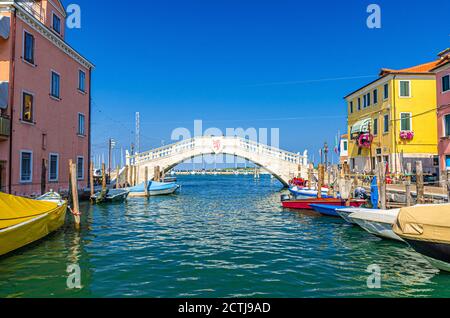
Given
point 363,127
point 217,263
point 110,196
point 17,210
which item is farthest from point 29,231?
point 363,127

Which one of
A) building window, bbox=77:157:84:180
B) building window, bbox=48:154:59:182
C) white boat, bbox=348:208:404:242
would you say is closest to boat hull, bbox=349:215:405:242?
white boat, bbox=348:208:404:242

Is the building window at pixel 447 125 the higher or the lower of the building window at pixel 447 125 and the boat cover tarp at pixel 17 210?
the higher

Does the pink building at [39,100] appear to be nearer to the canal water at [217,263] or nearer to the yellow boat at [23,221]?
the canal water at [217,263]

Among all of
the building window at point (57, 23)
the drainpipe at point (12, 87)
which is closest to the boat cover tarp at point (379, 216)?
the drainpipe at point (12, 87)

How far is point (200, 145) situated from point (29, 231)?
22.2 meters

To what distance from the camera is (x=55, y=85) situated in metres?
16.2

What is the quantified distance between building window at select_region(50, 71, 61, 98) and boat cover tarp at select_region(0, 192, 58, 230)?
27.0 feet

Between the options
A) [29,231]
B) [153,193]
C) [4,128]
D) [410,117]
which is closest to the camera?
[29,231]

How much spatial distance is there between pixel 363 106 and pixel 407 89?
469 centimetres

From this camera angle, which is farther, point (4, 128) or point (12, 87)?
point (12, 87)

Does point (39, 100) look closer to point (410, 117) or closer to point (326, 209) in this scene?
point (326, 209)

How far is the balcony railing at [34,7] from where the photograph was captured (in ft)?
47.2
